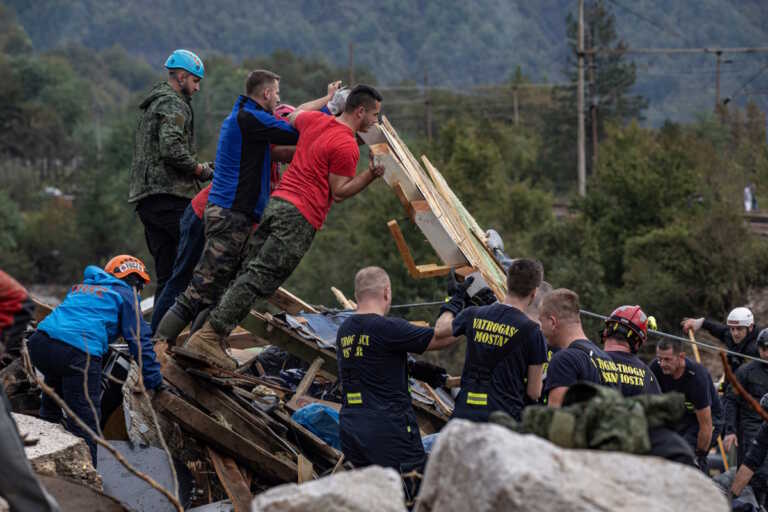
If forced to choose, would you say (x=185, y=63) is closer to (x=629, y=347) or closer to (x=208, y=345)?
(x=208, y=345)

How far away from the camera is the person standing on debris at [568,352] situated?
234 inches

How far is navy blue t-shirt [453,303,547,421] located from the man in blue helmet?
3060 millimetres

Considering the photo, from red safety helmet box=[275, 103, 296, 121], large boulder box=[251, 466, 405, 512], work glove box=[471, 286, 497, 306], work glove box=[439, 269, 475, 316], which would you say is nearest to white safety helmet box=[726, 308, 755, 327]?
work glove box=[471, 286, 497, 306]

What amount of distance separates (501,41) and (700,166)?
150986 mm

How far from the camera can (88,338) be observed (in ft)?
22.2

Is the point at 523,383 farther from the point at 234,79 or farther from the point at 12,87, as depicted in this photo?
the point at 12,87

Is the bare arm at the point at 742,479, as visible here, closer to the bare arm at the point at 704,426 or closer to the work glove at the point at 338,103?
the bare arm at the point at 704,426

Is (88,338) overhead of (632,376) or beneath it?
overhead

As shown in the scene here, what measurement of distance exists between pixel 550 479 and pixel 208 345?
447 cm

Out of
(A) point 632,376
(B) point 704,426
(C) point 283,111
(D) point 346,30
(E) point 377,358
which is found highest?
(D) point 346,30

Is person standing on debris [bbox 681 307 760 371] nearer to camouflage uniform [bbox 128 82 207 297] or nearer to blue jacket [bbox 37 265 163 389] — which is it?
camouflage uniform [bbox 128 82 207 297]

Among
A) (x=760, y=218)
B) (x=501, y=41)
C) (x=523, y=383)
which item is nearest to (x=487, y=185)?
(x=760, y=218)

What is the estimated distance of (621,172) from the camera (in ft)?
123

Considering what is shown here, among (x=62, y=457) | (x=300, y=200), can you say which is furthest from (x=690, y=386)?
(x=62, y=457)
